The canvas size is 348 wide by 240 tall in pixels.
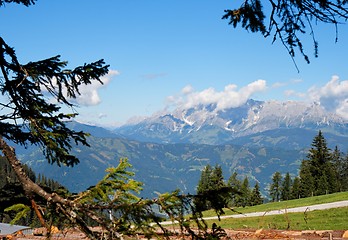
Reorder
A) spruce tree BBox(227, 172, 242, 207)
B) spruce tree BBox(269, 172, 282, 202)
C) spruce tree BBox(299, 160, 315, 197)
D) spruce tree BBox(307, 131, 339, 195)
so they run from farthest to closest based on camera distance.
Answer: spruce tree BBox(269, 172, 282, 202) → spruce tree BBox(299, 160, 315, 197) → spruce tree BBox(307, 131, 339, 195) → spruce tree BBox(227, 172, 242, 207)

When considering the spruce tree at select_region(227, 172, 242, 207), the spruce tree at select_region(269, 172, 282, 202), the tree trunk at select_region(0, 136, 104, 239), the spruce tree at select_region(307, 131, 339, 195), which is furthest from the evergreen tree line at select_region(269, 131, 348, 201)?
the tree trunk at select_region(0, 136, 104, 239)

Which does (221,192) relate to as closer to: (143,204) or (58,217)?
(143,204)

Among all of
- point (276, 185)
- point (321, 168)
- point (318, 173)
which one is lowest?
point (276, 185)

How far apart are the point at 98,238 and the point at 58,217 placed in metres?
0.63

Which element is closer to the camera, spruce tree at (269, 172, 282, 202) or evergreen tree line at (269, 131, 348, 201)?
evergreen tree line at (269, 131, 348, 201)

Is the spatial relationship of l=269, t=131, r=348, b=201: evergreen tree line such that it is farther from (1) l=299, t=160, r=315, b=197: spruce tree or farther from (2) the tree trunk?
(2) the tree trunk

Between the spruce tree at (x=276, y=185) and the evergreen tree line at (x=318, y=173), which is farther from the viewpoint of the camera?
the spruce tree at (x=276, y=185)

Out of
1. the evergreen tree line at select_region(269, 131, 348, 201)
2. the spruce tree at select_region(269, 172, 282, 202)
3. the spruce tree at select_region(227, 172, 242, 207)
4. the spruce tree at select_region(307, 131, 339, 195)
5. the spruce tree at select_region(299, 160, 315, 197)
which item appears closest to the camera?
the spruce tree at select_region(227, 172, 242, 207)

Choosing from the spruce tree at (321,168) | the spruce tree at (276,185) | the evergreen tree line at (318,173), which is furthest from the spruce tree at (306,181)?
the spruce tree at (276,185)

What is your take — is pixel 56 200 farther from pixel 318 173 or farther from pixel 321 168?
pixel 318 173

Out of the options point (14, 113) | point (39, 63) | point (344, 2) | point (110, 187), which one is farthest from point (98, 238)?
point (344, 2)

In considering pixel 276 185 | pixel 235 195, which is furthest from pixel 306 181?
pixel 235 195

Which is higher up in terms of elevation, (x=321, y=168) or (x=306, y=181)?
(x=321, y=168)

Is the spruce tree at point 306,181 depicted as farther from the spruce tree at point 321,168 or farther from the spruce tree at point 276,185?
the spruce tree at point 276,185
